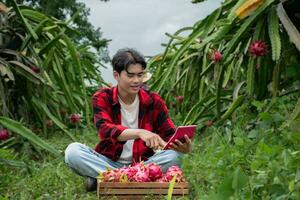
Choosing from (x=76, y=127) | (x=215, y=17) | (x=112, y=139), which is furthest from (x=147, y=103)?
(x=76, y=127)

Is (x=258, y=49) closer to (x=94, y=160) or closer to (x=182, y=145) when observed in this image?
(x=182, y=145)

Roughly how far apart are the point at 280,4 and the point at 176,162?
3.17 ft

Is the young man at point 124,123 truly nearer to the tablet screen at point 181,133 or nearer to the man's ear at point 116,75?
the man's ear at point 116,75

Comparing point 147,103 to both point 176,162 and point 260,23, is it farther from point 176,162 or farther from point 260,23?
point 260,23

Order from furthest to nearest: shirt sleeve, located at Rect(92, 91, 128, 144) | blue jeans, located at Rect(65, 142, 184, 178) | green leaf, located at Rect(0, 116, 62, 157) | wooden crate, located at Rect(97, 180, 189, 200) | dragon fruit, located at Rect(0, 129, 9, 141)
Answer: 1. dragon fruit, located at Rect(0, 129, 9, 141)
2. green leaf, located at Rect(0, 116, 62, 157)
3. blue jeans, located at Rect(65, 142, 184, 178)
4. shirt sleeve, located at Rect(92, 91, 128, 144)
5. wooden crate, located at Rect(97, 180, 189, 200)

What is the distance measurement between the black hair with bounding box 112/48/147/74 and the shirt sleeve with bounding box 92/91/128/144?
0.18 meters

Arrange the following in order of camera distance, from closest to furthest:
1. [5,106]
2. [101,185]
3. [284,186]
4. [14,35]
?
[284,186], [101,185], [5,106], [14,35]

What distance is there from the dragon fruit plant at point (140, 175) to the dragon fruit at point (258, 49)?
2.38 ft

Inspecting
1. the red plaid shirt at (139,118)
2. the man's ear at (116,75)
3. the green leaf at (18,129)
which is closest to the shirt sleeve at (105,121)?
the red plaid shirt at (139,118)

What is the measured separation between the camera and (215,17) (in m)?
3.73

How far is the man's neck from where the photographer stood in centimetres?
348

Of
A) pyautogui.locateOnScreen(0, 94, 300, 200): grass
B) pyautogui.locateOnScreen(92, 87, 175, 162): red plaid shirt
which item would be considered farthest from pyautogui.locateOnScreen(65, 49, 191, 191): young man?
pyautogui.locateOnScreen(0, 94, 300, 200): grass

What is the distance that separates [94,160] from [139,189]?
473 mm

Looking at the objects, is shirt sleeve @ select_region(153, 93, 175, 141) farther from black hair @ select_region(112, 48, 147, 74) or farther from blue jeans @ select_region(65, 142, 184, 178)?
black hair @ select_region(112, 48, 147, 74)
